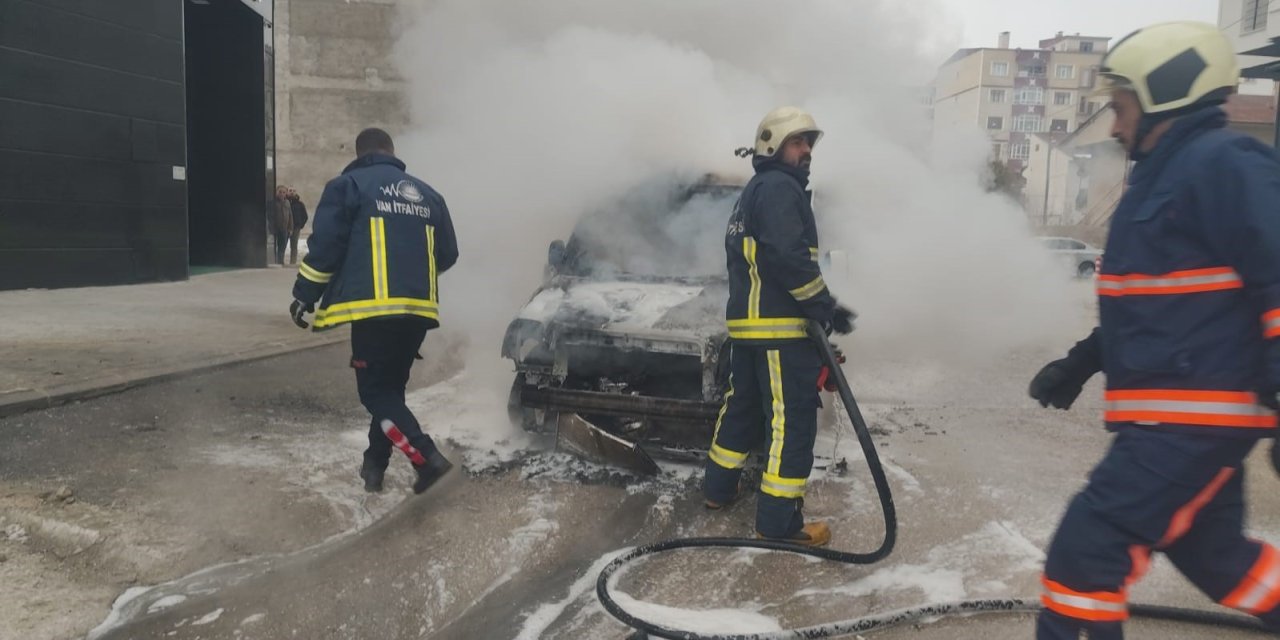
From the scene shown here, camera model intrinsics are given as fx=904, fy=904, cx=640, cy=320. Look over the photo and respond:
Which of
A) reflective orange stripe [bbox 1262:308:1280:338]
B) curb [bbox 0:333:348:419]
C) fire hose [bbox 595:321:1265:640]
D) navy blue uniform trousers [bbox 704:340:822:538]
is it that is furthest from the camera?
curb [bbox 0:333:348:419]

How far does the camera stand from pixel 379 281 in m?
4.19

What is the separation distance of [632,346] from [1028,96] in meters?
80.5

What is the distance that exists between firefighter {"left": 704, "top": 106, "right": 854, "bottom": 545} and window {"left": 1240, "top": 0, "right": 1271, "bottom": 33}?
40.3 metres

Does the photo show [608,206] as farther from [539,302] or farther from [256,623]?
[256,623]

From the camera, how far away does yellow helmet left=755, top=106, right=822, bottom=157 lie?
13.5ft

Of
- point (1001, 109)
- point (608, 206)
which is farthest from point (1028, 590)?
point (1001, 109)

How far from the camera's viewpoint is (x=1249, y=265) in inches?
81.6

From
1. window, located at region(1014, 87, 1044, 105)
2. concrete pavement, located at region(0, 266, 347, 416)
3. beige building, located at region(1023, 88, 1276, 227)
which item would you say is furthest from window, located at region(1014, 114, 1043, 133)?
concrete pavement, located at region(0, 266, 347, 416)

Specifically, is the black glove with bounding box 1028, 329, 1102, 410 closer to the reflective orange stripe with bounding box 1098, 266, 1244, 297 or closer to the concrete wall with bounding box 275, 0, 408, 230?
the reflective orange stripe with bounding box 1098, 266, 1244, 297

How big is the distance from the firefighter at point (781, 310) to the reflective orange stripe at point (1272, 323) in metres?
1.93

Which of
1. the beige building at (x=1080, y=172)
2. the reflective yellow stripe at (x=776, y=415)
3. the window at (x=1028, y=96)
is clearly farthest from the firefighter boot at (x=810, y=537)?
the window at (x=1028, y=96)

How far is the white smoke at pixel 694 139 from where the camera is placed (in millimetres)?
7348

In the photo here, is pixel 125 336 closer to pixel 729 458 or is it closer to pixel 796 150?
pixel 729 458

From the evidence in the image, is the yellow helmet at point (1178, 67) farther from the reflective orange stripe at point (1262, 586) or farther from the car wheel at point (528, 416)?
the car wheel at point (528, 416)
